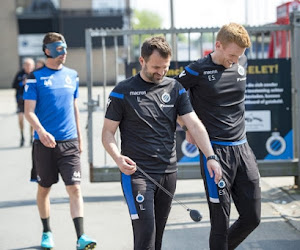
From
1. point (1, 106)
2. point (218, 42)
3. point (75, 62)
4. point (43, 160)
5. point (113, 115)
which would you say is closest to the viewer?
point (113, 115)

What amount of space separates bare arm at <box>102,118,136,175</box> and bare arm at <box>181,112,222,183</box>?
51 cm

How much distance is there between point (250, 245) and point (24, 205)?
330 centimetres

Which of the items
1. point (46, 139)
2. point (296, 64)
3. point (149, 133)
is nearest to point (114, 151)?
point (149, 133)

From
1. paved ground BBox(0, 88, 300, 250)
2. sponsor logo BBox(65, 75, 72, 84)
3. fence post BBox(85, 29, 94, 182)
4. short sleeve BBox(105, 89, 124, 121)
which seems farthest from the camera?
fence post BBox(85, 29, 94, 182)

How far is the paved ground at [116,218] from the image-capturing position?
634 cm

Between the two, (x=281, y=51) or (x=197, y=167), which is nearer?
(x=197, y=167)

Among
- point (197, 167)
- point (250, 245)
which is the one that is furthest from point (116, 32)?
point (250, 245)

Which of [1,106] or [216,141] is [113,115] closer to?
[216,141]

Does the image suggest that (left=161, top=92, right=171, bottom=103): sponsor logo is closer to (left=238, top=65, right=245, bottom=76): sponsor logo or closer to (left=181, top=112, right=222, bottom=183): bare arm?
(left=181, top=112, right=222, bottom=183): bare arm

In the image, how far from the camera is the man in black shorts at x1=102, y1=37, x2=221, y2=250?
14.2ft

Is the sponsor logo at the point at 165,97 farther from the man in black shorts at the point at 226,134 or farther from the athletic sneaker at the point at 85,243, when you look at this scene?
the athletic sneaker at the point at 85,243

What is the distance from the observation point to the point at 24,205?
8.18 m

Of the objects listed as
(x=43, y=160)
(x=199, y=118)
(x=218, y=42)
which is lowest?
(x=43, y=160)

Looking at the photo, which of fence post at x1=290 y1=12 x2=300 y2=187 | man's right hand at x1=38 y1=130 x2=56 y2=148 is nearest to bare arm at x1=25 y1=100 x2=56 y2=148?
man's right hand at x1=38 y1=130 x2=56 y2=148
